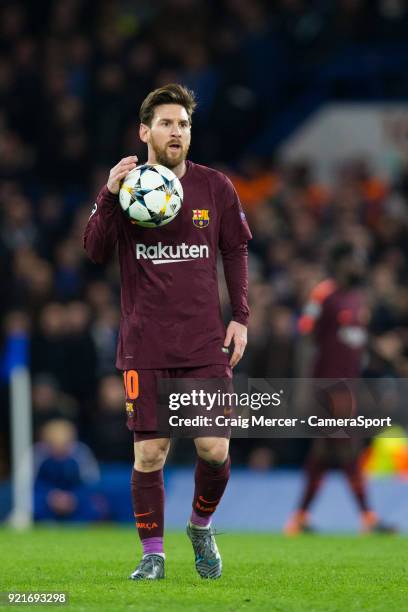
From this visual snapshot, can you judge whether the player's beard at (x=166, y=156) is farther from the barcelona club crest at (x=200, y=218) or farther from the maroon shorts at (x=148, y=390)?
the maroon shorts at (x=148, y=390)

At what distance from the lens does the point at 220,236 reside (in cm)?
709

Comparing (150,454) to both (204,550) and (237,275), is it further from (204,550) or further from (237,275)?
(237,275)

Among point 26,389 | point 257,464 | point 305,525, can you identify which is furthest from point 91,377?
point 305,525

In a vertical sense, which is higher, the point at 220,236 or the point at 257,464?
the point at 220,236

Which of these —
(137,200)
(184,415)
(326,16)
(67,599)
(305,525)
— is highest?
(326,16)

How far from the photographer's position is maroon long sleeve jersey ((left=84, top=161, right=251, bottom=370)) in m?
6.79

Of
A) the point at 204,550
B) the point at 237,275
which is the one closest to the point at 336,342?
the point at 237,275

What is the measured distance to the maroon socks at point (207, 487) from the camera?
22.7 ft

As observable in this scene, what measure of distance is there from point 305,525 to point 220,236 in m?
5.64

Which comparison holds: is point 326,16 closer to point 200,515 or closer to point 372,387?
point 372,387

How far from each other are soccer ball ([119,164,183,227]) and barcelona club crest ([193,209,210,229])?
13 cm

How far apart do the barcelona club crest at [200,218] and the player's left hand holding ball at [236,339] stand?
0.50m

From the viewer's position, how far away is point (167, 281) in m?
6.84

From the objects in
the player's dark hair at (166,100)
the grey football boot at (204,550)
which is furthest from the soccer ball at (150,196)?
the grey football boot at (204,550)
